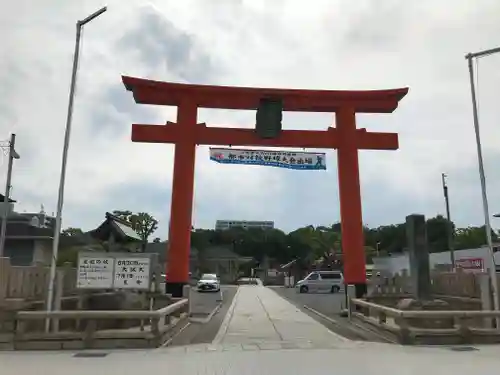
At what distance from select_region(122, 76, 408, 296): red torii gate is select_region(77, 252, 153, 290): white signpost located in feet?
10.6

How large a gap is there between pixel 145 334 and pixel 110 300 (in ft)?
14.8

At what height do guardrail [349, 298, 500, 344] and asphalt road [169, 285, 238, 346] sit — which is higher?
guardrail [349, 298, 500, 344]

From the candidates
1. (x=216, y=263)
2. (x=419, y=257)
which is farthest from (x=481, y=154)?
(x=216, y=263)

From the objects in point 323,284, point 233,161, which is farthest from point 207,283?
point 233,161

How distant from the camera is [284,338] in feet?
38.4

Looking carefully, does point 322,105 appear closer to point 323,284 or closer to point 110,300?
point 110,300

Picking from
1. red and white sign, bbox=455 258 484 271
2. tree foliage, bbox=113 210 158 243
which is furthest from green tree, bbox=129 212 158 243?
red and white sign, bbox=455 258 484 271

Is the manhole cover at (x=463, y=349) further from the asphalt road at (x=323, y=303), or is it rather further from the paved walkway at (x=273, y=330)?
the asphalt road at (x=323, y=303)

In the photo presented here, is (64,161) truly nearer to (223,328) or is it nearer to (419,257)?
(223,328)

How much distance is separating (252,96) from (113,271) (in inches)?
304

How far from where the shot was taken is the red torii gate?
53.9 feet

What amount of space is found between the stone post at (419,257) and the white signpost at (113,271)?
24.3 ft

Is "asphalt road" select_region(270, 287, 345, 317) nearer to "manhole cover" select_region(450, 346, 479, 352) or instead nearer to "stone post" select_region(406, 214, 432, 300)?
"stone post" select_region(406, 214, 432, 300)

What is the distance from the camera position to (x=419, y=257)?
13.9 metres
